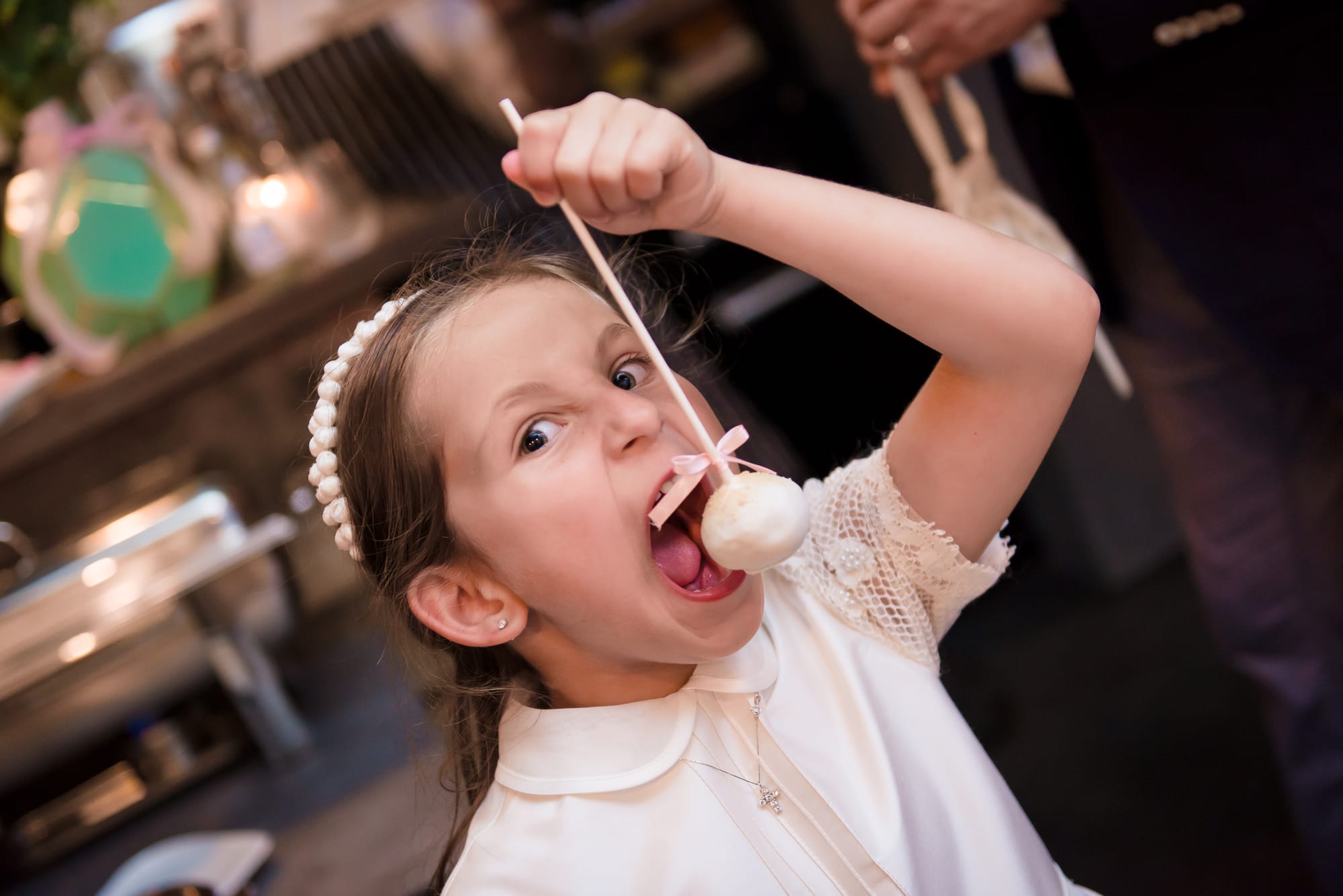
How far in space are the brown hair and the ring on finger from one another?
440 millimetres

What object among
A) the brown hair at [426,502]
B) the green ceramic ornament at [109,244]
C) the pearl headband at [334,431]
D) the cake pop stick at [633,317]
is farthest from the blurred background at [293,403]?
the cake pop stick at [633,317]

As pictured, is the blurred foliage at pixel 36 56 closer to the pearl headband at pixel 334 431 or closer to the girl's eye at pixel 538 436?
the pearl headband at pixel 334 431

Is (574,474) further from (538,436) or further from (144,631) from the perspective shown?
(144,631)

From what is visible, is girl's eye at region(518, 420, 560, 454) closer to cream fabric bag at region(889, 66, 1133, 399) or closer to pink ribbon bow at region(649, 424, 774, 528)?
pink ribbon bow at region(649, 424, 774, 528)

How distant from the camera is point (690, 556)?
78 centimetres

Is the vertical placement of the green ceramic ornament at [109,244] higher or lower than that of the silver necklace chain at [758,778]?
higher

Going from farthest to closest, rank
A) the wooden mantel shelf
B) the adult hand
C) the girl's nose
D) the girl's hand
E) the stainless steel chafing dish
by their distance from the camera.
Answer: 1. the wooden mantel shelf
2. the stainless steel chafing dish
3. the adult hand
4. the girl's nose
5. the girl's hand

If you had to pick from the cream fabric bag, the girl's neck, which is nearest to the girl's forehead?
the girl's neck

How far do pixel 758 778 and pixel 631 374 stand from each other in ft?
1.13

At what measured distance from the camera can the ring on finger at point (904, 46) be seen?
1174 millimetres

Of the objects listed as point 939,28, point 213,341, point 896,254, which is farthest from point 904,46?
point 213,341

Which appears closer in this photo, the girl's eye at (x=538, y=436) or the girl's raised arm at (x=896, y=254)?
the girl's raised arm at (x=896, y=254)

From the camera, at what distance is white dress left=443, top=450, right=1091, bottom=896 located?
0.82 meters

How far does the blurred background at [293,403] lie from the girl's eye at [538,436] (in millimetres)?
686
